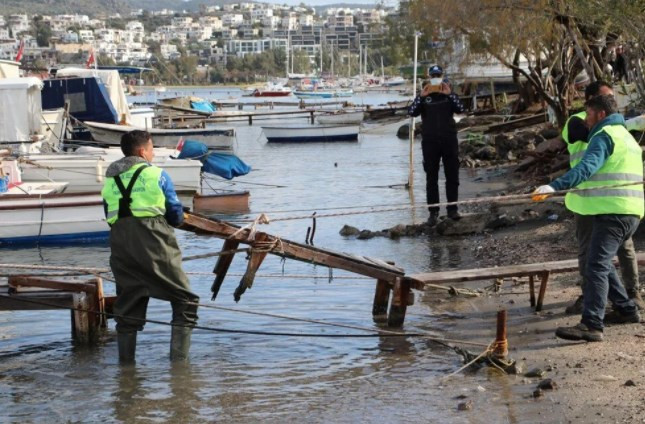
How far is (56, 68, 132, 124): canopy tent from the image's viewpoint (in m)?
36.1

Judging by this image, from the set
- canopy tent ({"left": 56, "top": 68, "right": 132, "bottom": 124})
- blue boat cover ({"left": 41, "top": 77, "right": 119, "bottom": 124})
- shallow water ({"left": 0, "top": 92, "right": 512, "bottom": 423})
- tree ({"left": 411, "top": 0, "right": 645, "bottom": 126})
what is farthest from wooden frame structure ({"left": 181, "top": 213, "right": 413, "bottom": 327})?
canopy tent ({"left": 56, "top": 68, "right": 132, "bottom": 124})

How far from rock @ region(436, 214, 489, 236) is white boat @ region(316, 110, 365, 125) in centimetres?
3937

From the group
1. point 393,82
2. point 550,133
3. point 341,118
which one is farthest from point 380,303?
point 393,82

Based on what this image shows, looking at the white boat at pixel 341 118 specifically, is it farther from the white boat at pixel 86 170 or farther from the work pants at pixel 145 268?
the work pants at pixel 145 268

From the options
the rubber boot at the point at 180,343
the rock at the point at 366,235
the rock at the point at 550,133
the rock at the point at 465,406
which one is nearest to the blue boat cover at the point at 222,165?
the rock at the point at 550,133

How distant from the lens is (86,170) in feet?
75.1

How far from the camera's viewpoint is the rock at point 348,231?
16250 millimetres

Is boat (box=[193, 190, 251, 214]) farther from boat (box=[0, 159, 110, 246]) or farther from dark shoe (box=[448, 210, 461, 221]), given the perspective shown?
dark shoe (box=[448, 210, 461, 221])

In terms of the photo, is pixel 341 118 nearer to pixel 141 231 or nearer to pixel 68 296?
pixel 68 296

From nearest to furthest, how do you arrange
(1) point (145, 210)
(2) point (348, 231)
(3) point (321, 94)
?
(1) point (145, 210), (2) point (348, 231), (3) point (321, 94)

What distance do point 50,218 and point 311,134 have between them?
31310mm

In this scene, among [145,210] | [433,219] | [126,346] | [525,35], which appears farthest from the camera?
[525,35]

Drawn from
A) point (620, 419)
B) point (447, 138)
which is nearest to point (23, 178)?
point (447, 138)

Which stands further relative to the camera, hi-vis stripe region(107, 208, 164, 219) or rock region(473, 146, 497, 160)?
rock region(473, 146, 497, 160)
